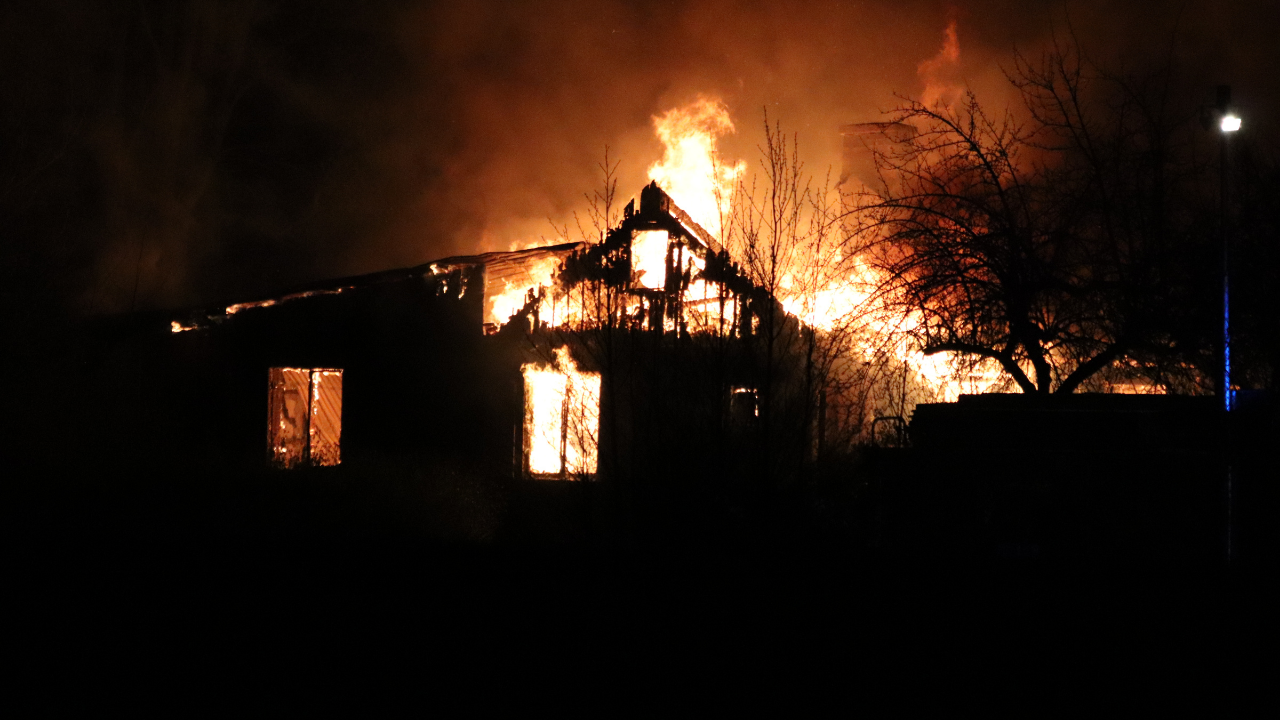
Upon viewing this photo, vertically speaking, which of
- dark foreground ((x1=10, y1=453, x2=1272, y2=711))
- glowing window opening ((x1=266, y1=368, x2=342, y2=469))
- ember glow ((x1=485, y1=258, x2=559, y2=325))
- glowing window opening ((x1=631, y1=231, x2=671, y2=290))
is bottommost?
dark foreground ((x1=10, y1=453, x2=1272, y2=711))

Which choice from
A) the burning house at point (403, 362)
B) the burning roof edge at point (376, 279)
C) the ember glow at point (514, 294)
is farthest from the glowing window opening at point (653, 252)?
the ember glow at point (514, 294)

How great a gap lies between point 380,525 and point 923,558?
6.74 meters

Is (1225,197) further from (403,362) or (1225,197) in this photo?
(403,362)

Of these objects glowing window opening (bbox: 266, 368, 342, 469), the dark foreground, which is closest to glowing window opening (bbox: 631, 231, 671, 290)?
glowing window opening (bbox: 266, 368, 342, 469)

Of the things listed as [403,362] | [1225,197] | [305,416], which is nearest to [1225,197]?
[1225,197]

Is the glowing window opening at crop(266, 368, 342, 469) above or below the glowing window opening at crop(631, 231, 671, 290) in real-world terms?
below

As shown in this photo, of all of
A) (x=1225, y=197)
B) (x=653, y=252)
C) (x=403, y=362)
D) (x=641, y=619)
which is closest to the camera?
(x=641, y=619)

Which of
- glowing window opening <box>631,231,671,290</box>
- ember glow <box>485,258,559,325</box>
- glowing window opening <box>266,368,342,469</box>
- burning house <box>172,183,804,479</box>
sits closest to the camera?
glowing window opening <box>631,231,671,290</box>

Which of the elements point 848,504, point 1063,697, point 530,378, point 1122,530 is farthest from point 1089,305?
point 530,378

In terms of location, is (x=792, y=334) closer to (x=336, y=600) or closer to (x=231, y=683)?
(x=336, y=600)

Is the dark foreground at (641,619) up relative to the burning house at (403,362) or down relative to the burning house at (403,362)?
down

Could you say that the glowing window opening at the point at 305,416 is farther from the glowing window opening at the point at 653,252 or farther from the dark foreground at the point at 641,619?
the dark foreground at the point at 641,619

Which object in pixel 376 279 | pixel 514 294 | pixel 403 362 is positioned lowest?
pixel 403 362

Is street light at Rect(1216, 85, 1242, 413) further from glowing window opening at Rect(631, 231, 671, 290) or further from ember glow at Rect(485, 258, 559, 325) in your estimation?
ember glow at Rect(485, 258, 559, 325)
